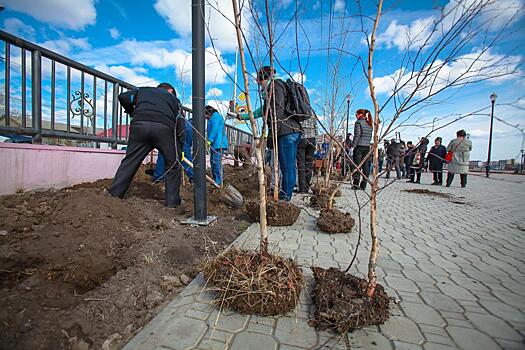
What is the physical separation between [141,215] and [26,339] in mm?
1876

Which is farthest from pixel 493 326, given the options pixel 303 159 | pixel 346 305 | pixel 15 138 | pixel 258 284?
pixel 15 138

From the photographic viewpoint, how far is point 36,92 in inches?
133

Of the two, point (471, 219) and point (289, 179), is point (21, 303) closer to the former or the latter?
point (289, 179)

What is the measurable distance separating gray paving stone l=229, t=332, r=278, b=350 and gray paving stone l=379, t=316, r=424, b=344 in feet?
2.03

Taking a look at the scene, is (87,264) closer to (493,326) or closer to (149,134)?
(149,134)

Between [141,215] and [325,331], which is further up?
[141,215]

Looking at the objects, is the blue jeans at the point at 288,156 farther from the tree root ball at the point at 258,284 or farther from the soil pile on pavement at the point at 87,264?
the tree root ball at the point at 258,284

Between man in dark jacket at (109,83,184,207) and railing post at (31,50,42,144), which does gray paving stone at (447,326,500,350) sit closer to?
man in dark jacket at (109,83,184,207)

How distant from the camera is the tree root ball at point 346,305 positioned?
4.41 feet

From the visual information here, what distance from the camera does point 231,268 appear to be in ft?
5.32

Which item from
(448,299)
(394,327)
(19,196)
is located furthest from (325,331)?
(19,196)

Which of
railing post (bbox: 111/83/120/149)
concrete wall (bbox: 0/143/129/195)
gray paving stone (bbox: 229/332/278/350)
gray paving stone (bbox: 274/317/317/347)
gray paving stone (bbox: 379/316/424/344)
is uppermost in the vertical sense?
railing post (bbox: 111/83/120/149)

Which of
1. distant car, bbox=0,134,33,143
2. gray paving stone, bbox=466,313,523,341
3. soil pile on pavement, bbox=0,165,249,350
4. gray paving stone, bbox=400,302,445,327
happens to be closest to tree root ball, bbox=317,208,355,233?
soil pile on pavement, bbox=0,165,249,350

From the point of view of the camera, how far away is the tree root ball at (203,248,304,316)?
1.48 meters
